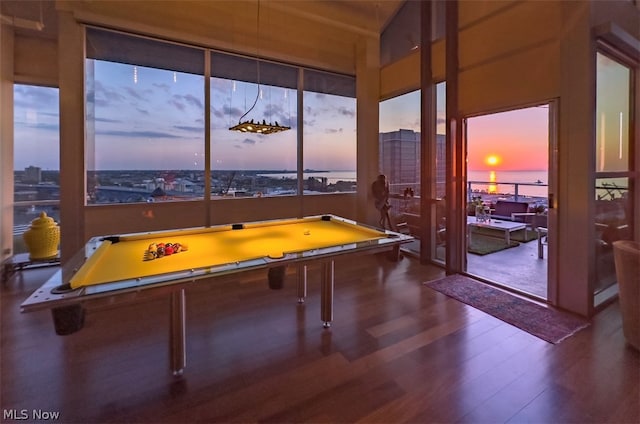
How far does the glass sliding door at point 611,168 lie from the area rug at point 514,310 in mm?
518

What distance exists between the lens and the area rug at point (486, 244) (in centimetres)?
542

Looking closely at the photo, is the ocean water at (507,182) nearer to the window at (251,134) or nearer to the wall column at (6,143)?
the window at (251,134)

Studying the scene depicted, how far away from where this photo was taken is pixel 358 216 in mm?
5887

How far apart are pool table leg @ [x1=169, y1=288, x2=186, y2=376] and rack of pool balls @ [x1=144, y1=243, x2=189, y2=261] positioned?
0.32m

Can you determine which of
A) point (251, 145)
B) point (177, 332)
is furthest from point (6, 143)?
point (177, 332)

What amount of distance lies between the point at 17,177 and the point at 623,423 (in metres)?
7.05

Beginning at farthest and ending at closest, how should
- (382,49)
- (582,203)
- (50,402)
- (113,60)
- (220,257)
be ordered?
(382,49) < (113,60) < (582,203) < (220,257) < (50,402)

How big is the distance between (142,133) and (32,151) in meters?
1.77

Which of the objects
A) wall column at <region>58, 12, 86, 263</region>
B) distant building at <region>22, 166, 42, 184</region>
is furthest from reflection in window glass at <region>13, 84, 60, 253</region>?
wall column at <region>58, 12, 86, 263</region>

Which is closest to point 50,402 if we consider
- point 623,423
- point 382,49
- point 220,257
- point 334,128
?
point 220,257

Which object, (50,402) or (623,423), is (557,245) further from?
(50,402)

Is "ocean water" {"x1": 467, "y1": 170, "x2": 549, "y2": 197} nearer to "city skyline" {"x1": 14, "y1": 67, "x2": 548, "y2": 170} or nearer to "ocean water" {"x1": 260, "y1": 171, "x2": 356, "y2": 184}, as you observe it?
"city skyline" {"x1": 14, "y1": 67, "x2": 548, "y2": 170}

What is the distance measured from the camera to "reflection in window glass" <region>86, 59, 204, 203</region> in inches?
169

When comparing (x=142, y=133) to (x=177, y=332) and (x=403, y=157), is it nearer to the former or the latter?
(x=177, y=332)
